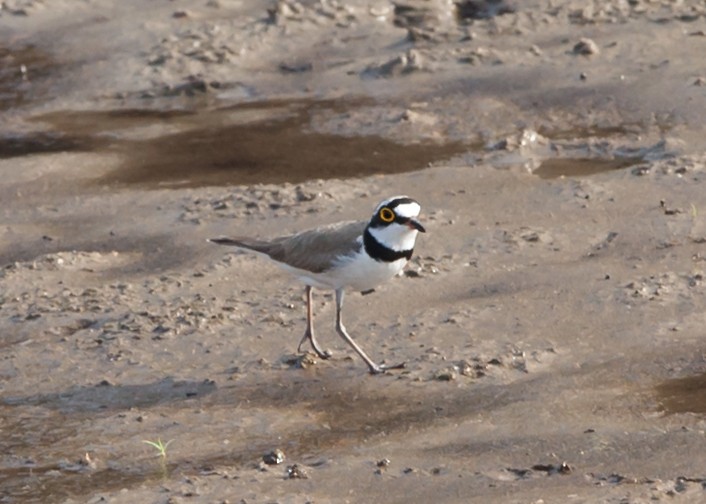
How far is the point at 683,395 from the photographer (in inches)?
283

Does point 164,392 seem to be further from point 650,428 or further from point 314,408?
point 650,428

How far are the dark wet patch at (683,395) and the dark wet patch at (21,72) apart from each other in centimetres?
755

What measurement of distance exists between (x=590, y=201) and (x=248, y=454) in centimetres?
353

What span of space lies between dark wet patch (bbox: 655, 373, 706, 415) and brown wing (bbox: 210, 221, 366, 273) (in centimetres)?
179

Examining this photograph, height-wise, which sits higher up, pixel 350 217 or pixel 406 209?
pixel 406 209

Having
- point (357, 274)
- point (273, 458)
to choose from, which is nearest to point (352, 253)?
point (357, 274)

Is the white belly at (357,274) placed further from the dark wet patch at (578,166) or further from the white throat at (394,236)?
the dark wet patch at (578,166)

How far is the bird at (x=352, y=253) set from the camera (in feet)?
25.7

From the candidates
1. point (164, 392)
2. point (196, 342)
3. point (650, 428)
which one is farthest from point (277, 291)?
point (650, 428)

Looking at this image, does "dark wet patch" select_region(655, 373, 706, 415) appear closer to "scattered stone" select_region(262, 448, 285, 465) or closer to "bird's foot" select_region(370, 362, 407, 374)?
"bird's foot" select_region(370, 362, 407, 374)

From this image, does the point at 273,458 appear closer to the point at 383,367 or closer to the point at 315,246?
Result: the point at 383,367

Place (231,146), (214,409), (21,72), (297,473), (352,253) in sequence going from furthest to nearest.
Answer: (21,72), (231,146), (352,253), (214,409), (297,473)

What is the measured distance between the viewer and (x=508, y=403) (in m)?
7.28

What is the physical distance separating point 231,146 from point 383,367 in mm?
4144
